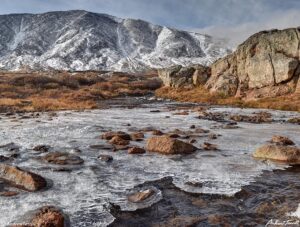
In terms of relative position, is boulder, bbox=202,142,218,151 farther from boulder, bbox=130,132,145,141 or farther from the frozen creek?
boulder, bbox=130,132,145,141

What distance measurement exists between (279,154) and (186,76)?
63.9 metres

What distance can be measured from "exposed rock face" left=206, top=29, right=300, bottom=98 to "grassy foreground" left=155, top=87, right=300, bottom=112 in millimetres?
1914

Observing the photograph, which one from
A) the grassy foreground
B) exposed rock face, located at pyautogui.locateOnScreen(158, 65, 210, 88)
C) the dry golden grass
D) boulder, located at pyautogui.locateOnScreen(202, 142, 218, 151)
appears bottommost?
the dry golden grass

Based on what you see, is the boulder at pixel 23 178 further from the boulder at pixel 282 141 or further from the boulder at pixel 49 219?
the boulder at pixel 282 141

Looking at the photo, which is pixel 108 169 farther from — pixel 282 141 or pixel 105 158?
pixel 282 141

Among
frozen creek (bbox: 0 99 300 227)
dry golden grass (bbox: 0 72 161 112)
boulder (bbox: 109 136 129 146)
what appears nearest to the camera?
frozen creek (bbox: 0 99 300 227)

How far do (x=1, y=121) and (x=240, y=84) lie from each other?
1621 inches

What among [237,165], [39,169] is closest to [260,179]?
[237,165]

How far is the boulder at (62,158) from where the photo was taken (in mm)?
19984

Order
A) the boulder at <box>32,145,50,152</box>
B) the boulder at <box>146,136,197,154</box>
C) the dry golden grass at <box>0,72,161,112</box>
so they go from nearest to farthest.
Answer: the boulder at <box>146,136,197,154</box>
the boulder at <box>32,145,50,152</box>
the dry golden grass at <box>0,72,161,112</box>

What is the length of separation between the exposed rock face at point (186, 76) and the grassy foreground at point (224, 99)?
183cm

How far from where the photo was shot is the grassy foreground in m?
52.4

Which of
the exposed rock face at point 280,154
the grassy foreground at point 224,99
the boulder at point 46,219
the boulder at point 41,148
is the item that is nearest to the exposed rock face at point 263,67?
the grassy foreground at point 224,99

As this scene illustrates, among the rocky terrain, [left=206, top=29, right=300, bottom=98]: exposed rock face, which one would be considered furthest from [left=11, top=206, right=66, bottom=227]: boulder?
[left=206, top=29, right=300, bottom=98]: exposed rock face
